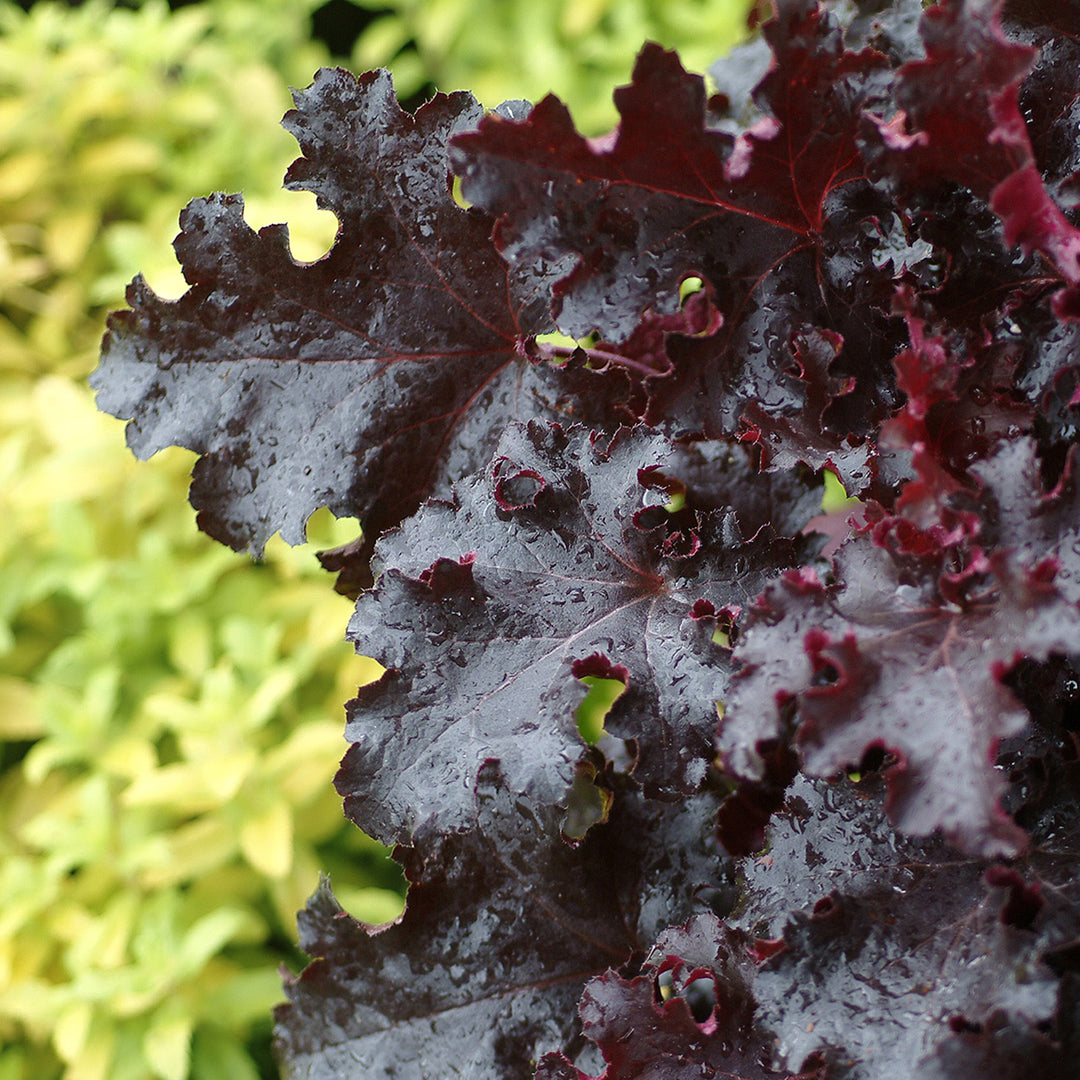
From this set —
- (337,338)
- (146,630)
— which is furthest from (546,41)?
(337,338)

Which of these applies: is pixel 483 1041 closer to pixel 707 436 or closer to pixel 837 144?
pixel 707 436

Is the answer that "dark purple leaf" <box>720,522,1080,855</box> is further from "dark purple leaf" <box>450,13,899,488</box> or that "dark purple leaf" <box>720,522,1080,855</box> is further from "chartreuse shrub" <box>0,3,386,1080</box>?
"chartreuse shrub" <box>0,3,386,1080</box>

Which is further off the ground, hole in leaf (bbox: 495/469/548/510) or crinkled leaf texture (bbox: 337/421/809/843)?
hole in leaf (bbox: 495/469/548/510)

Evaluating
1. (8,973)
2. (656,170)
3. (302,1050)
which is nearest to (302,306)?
(656,170)

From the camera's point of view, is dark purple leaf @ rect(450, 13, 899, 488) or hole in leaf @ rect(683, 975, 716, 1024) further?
hole in leaf @ rect(683, 975, 716, 1024)

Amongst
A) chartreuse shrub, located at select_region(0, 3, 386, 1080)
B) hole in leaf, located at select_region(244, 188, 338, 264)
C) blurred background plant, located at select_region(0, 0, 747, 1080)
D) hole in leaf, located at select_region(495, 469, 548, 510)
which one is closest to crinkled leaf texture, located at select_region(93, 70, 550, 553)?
hole in leaf, located at select_region(495, 469, 548, 510)

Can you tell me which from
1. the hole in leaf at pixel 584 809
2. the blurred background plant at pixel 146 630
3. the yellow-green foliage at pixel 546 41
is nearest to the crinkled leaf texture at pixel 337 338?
the hole in leaf at pixel 584 809

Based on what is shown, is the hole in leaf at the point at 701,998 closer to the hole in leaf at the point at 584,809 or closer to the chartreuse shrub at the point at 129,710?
the hole in leaf at the point at 584,809
